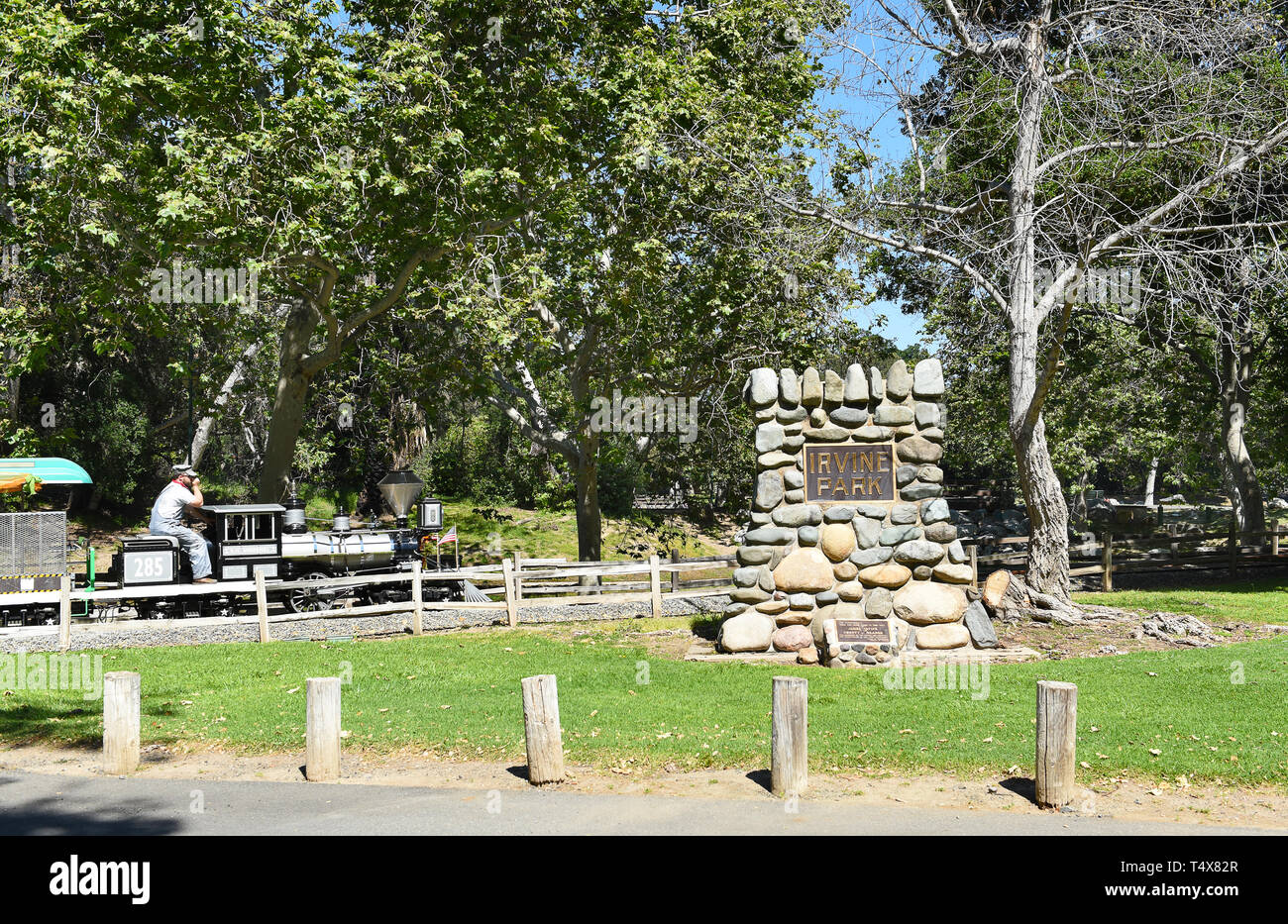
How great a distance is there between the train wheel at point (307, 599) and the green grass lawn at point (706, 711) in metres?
5.67

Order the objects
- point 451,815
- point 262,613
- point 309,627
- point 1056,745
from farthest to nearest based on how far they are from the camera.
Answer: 1. point 309,627
2. point 262,613
3. point 451,815
4. point 1056,745

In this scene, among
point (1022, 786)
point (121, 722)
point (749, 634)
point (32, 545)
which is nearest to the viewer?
point (1022, 786)

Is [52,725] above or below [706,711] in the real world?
below

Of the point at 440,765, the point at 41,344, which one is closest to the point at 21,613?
the point at 41,344

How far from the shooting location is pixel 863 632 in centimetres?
1312

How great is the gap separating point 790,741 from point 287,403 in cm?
1777

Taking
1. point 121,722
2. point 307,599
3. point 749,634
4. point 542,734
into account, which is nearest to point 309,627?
point 307,599

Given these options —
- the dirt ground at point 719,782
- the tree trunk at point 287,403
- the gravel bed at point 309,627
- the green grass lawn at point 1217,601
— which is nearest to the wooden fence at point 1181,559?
the green grass lawn at point 1217,601

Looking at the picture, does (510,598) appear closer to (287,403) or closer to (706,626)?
(706,626)

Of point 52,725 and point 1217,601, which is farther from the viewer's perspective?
point 1217,601

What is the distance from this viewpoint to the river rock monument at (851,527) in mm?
13234

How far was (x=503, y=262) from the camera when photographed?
22.6 meters

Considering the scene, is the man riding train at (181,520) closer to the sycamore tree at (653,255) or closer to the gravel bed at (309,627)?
the gravel bed at (309,627)

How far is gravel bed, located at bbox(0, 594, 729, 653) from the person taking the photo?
1616 centimetres
